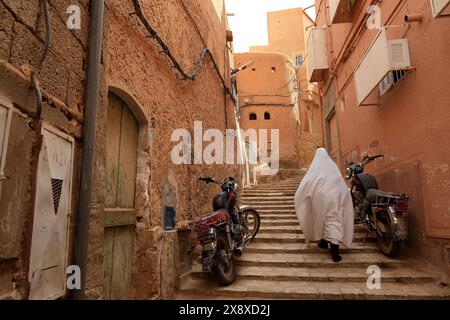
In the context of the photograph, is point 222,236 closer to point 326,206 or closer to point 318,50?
point 326,206

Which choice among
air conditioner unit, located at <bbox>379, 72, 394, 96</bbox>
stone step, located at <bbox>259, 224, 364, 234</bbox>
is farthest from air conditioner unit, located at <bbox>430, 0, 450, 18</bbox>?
stone step, located at <bbox>259, 224, 364, 234</bbox>

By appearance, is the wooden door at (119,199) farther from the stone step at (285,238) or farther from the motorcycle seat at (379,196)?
the motorcycle seat at (379,196)

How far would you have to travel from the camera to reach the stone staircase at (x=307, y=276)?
3798 millimetres

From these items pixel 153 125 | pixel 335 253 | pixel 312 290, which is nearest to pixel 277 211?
pixel 335 253

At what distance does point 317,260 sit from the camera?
479cm

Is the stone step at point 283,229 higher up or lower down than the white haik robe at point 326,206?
lower down

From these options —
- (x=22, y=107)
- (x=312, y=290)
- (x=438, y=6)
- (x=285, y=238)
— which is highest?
(x=438, y=6)

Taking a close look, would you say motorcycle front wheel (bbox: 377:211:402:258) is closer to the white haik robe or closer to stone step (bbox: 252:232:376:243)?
the white haik robe

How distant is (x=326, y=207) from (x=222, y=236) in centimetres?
158

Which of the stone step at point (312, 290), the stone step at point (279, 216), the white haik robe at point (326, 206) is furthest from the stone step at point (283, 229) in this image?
the stone step at point (312, 290)

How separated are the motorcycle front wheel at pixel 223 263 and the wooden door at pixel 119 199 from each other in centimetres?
117

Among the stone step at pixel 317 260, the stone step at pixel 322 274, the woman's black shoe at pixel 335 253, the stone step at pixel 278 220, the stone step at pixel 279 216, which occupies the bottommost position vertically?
the stone step at pixel 322 274
